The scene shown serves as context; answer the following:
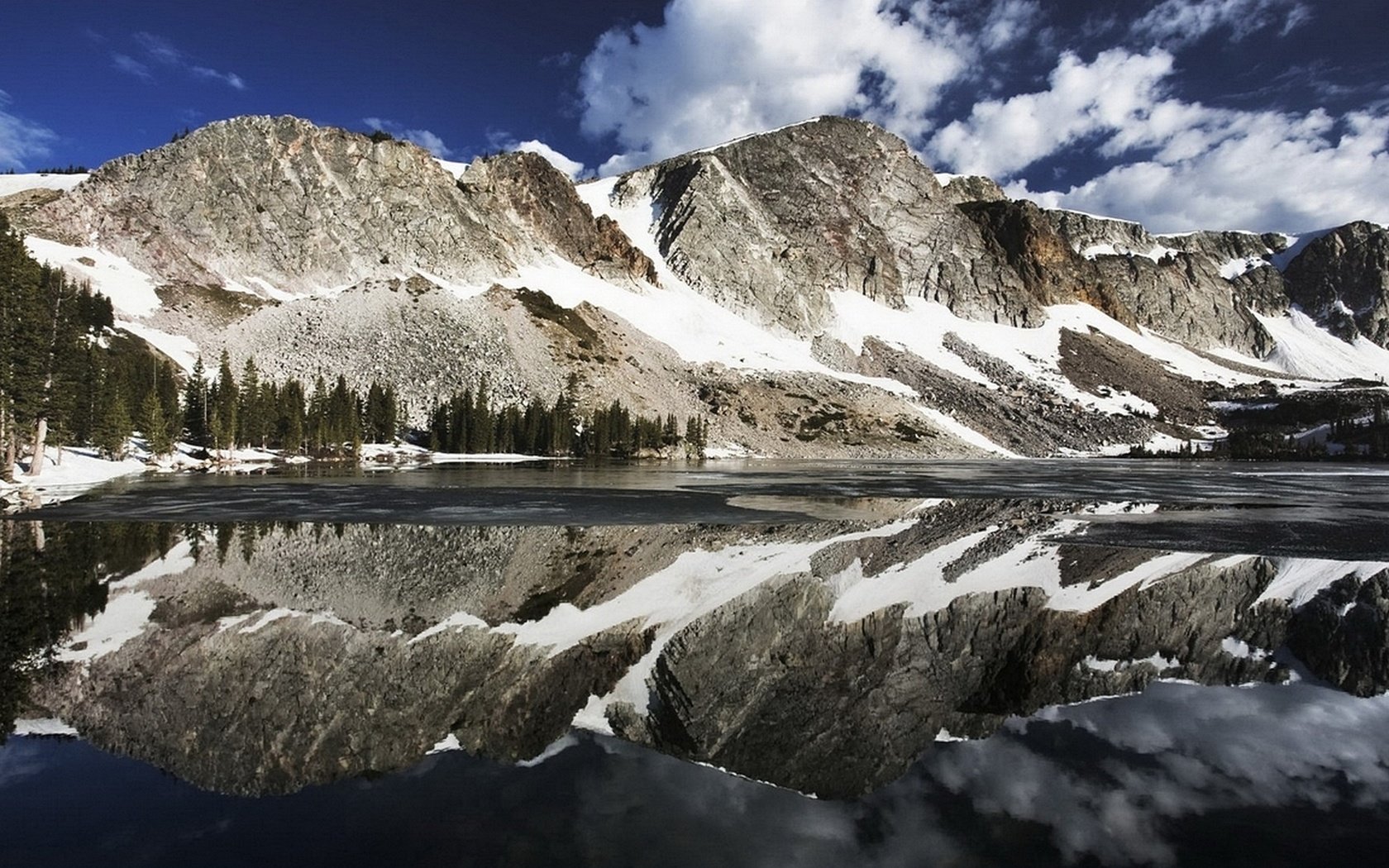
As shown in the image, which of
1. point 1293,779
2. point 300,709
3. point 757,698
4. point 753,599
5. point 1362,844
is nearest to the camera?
point 1362,844

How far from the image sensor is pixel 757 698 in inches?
382

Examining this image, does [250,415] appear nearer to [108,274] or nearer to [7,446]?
[7,446]

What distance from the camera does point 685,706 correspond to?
9680 mm

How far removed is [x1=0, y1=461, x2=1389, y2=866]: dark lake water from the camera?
6.54m

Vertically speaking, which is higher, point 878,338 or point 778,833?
point 878,338

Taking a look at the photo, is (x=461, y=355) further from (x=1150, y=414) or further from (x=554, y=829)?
(x=1150, y=414)

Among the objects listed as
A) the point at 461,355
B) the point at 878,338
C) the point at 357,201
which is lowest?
the point at 461,355

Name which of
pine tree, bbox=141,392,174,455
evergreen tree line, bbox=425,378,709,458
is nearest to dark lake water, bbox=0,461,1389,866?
pine tree, bbox=141,392,174,455

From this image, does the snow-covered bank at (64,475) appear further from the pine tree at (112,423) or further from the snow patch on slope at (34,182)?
the snow patch on slope at (34,182)

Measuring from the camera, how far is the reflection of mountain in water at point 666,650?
27.7 ft

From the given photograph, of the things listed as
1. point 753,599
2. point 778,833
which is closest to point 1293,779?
point 778,833

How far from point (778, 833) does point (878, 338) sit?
198 metres

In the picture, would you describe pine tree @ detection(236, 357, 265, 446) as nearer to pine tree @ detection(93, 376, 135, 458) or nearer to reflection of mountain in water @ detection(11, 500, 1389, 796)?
pine tree @ detection(93, 376, 135, 458)

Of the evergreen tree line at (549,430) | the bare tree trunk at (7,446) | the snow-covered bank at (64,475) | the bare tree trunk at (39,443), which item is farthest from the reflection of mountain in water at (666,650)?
the evergreen tree line at (549,430)
